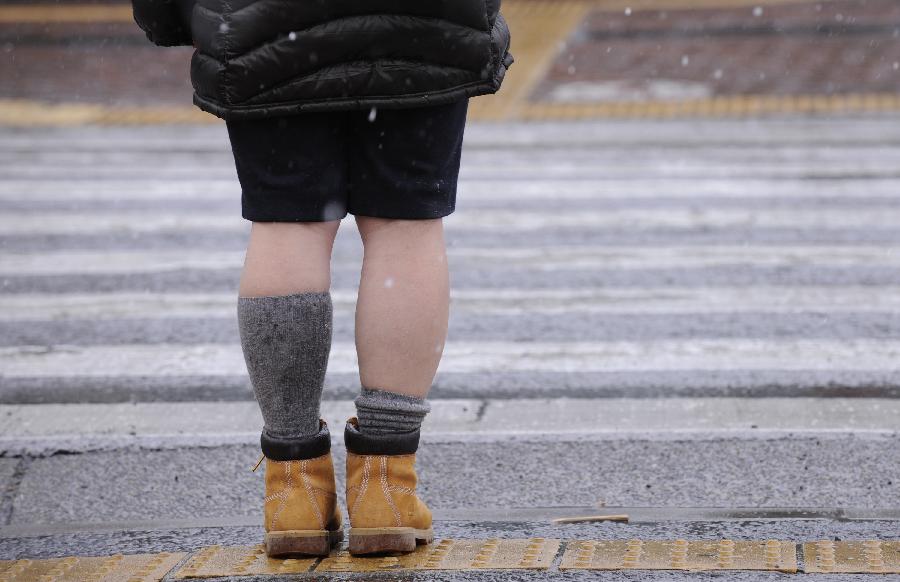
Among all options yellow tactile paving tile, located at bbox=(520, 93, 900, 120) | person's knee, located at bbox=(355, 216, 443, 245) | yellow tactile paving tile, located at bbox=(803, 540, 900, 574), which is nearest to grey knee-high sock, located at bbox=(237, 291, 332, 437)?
person's knee, located at bbox=(355, 216, 443, 245)

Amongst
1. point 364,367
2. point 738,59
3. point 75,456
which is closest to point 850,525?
point 364,367

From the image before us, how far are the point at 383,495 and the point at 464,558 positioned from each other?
180 millimetres

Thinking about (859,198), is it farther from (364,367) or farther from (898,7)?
(898,7)

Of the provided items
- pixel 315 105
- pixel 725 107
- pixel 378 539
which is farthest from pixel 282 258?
pixel 725 107

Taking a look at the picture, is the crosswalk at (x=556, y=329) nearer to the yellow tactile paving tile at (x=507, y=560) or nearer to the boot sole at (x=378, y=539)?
the yellow tactile paving tile at (x=507, y=560)

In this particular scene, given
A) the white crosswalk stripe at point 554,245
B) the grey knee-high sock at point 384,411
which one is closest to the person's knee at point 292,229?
the grey knee-high sock at point 384,411

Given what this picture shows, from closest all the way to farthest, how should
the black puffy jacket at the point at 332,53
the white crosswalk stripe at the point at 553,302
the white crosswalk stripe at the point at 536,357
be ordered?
the black puffy jacket at the point at 332,53 → the white crosswalk stripe at the point at 536,357 → the white crosswalk stripe at the point at 553,302

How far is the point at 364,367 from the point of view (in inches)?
107

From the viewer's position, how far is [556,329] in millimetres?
4922

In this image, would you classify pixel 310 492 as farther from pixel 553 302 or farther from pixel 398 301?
pixel 553 302

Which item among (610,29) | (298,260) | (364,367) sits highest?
(298,260)

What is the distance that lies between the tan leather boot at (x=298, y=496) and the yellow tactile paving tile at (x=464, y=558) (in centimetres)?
6

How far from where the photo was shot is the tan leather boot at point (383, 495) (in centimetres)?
265

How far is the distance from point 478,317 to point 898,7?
11330 millimetres
